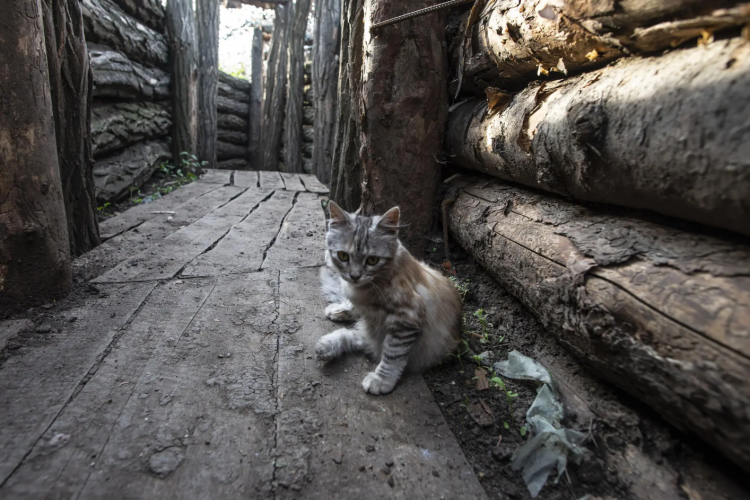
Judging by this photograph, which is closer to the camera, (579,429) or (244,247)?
(579,429)

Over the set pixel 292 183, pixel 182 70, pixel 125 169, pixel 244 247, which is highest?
pixel 182 70

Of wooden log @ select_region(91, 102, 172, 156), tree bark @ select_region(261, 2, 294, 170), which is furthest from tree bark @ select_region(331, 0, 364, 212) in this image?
tree bark @ select_region(261, 2, 294, 170)

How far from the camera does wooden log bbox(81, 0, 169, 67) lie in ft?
15.7

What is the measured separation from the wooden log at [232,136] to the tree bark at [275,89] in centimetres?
92

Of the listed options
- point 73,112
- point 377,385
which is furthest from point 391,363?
point 73,112

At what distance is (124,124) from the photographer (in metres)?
5.39

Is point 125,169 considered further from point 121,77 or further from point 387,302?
point 387,302

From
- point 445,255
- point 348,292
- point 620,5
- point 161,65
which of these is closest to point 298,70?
point 161,65

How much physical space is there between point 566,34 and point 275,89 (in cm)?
942

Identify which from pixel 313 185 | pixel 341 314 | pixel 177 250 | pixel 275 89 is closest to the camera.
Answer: pixel 341 314

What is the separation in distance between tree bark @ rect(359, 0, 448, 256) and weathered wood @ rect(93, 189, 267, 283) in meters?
1.57

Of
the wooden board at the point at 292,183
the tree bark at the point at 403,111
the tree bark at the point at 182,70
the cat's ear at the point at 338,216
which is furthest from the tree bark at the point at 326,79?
the cat's ear at the point at 338,216

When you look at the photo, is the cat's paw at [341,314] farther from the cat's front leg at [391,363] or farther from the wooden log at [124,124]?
the wooden log at [124,124]

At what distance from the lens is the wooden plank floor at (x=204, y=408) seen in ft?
4.75
